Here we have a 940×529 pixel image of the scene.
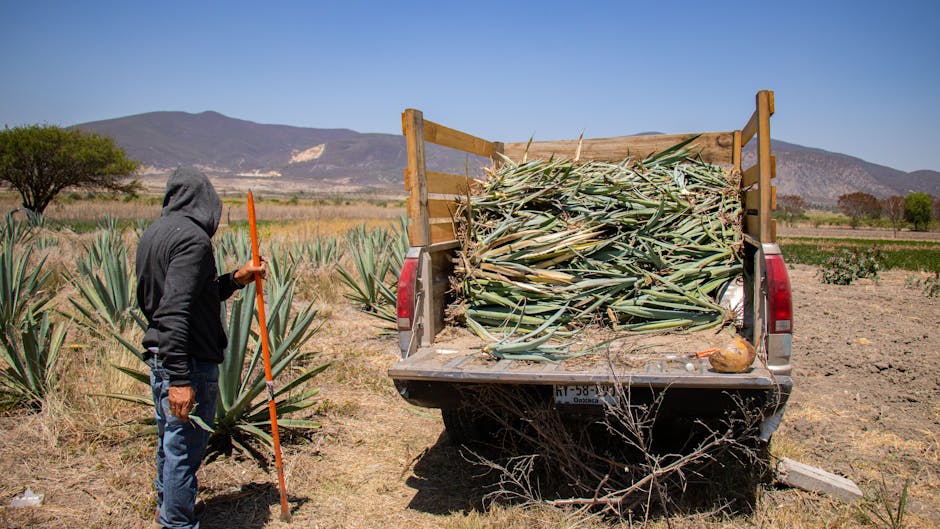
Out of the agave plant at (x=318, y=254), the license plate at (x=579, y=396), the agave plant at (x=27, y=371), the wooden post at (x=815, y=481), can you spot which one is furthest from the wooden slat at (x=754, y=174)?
the agave plant at (x=318, y=254)

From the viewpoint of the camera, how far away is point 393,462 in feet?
13.5

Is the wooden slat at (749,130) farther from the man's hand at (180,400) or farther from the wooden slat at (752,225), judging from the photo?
the man's hand at (180,400)

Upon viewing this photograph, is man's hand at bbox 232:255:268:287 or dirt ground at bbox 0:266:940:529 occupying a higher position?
man's hand at bbox 232:255:268:287

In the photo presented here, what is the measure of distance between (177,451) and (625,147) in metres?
3.64

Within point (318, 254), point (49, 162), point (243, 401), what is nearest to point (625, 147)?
point (243, 401)

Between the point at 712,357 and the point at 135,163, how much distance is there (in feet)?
144

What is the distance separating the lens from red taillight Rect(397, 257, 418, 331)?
3.44m

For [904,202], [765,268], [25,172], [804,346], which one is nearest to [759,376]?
[765,268]

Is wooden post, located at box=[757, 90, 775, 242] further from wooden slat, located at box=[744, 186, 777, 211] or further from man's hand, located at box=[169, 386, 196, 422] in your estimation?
man's hand, located at box=[169, 386, 196, 422]

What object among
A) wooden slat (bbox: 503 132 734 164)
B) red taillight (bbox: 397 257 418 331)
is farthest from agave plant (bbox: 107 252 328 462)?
wooden slat (bbox: 503 132 734 164)

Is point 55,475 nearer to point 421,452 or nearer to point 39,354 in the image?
point 39,354

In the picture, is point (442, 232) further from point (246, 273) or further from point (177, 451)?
point (177, 451)

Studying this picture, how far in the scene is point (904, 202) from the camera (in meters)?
48.5

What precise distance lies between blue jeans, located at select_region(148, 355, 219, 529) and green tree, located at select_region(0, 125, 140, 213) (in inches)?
1374
